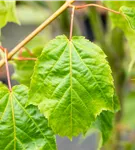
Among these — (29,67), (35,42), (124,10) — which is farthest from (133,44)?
(35,42)

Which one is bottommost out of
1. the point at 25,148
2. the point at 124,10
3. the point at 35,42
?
the point at 25,148

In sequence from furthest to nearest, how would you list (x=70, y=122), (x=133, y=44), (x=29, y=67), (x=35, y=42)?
1. (x=35, y=42)
2. (x=29, y=67)
3. (x=133, y=44)
4. (x=70, y=122)

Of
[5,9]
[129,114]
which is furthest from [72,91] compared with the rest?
[129,114]

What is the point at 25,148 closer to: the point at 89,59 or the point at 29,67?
the point at 89,59

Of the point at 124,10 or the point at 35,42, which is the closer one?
the point at 124,10

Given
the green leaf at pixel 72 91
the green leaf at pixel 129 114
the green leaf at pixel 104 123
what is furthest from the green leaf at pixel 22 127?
the green leaf at pixel 129 114

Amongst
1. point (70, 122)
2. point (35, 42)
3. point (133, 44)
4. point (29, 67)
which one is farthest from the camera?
point (35, 42)

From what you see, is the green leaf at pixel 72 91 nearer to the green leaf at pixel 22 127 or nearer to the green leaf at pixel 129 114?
the green leaf at pixel 22 127
